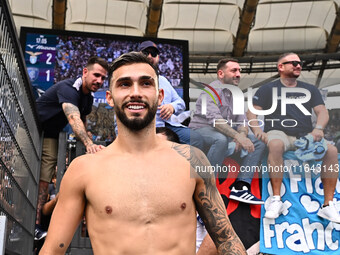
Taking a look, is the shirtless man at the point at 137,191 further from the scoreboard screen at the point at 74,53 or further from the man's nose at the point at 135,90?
the scoreboard screen at the point at 74,53

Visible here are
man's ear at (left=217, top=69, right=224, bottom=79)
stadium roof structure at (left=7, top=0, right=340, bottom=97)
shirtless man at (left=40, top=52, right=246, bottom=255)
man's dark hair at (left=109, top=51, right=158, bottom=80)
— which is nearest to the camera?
shirtless man at (left=40, top=52, right=246, bottom=255)

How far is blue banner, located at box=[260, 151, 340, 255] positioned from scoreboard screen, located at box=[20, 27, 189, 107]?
4554mm

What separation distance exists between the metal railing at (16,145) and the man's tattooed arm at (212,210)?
1.39 meters

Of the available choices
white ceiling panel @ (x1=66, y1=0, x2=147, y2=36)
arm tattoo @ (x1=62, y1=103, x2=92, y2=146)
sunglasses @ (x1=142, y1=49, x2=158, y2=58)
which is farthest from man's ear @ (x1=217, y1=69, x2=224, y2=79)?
white ceiling panel @ (x1=66, y1=0, x2=147, y2=36)

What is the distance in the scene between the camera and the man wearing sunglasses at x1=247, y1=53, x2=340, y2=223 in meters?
4.75

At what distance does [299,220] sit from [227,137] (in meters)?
1.03

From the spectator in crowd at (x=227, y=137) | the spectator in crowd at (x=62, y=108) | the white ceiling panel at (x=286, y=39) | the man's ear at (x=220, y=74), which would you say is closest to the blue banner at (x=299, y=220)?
the spectator in crowd at (x=227, y=137)

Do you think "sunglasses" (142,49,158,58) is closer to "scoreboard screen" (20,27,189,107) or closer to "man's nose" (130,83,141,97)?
"scoreboard screen" (20,27,189,107)

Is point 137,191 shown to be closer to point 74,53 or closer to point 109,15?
Result: point 74,53

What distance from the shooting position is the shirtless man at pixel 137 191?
247 centimetres

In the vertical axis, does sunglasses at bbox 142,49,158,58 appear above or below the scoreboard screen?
below

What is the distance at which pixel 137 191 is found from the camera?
253 centimetres

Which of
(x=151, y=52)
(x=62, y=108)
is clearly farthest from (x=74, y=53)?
(x=62, y=108)

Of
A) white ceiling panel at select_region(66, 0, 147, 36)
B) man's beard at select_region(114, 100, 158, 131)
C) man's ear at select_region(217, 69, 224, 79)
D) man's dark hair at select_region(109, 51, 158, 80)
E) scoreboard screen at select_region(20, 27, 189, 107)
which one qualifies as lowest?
man's beard at select_region(114, 100, 158, 131)
